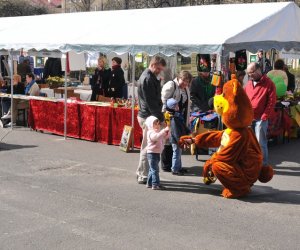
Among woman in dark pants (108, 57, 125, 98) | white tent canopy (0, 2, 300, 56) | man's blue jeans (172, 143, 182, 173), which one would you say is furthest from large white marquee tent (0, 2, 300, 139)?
man's blue jeans (172, 143, 182, 173)

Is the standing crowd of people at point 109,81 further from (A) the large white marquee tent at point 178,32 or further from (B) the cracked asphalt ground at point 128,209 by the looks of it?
(B) the cracked asphalt ground at point 128,209

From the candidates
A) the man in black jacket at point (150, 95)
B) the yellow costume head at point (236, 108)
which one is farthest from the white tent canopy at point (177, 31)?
the yellow costume head at point (236, 108)

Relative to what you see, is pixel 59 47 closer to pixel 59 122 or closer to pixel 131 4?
pixel 59 122

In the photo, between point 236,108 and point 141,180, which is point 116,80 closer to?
point 141,180

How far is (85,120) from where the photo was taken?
11812 millimetres

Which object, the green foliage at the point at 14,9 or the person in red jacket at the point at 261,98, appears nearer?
the person in red jacket at the point at 261,98

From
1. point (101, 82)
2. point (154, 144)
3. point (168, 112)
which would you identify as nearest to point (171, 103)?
point (168, 112)

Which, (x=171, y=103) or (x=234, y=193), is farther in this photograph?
(x=171, y=103)

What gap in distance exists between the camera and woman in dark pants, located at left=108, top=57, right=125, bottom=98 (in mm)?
13344

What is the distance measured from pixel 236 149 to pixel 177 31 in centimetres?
379

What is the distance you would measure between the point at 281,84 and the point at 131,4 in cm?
2981

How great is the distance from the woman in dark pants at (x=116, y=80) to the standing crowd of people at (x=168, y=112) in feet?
13.1

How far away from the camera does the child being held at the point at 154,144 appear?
24.2 feet

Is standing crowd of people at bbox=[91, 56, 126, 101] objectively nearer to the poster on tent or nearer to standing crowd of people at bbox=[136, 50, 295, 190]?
standing crowd of people at bbox=[136, 50, 295, 190]
